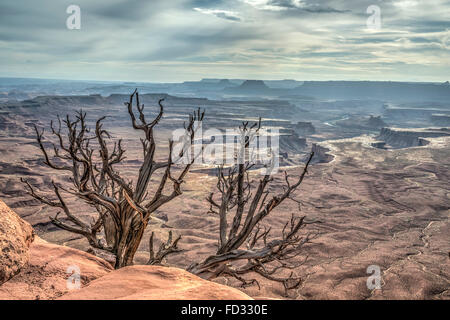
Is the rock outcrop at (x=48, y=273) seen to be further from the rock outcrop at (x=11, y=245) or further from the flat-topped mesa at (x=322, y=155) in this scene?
the flat-topped mesa at (x=322, y=155)

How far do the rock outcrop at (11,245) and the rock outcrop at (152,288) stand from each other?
1.27 meters

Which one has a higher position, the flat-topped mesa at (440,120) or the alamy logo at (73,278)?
the flat-topped mesa at (440,120)

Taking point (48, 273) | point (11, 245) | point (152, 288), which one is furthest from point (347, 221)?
point (11, 245)

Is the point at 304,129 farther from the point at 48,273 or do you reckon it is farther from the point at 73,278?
the point at 48,273

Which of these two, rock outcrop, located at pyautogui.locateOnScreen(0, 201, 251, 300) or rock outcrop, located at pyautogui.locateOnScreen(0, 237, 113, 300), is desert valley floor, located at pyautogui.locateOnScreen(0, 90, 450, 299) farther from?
rock outcrop, located at pyautogui.locateOnScreen(0, 237, 113, 300)

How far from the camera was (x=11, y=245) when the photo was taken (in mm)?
5367

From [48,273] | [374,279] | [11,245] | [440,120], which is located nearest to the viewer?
[11,245]

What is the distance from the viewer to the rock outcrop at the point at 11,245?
5.04 meters

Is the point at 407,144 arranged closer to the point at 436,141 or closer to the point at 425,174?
the point at 436,141

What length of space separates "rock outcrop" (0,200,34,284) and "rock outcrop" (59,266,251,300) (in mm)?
1268

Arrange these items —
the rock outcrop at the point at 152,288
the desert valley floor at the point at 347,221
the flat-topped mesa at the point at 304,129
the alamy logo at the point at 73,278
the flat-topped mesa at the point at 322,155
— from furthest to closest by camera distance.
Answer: the flat-topped mesa at the point at 304,129, the flat-topped mesa at the point at 322,155, the desert valley floor at the point at 347,221, the alamy logo at the point at 73,278, the rock outcrop at the point at 152,288

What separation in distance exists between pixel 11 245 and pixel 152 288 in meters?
2.70

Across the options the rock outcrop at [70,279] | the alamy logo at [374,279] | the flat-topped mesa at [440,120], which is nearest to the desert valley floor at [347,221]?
the alamy logo at [374,279]
